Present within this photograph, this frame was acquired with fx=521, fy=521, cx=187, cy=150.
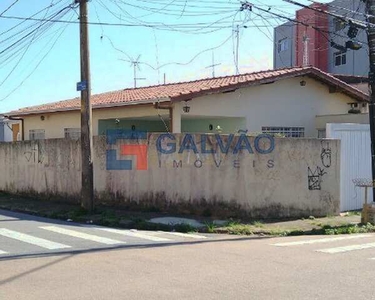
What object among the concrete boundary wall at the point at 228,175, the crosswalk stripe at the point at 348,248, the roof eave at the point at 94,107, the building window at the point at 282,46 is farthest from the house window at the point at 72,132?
the building window at the point at 282,46

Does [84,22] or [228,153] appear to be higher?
[84,22]

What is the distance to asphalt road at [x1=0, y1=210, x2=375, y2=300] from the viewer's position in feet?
20.4

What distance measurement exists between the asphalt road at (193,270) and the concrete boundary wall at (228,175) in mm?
3570

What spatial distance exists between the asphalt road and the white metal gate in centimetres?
504

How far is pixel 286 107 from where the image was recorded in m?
19.6

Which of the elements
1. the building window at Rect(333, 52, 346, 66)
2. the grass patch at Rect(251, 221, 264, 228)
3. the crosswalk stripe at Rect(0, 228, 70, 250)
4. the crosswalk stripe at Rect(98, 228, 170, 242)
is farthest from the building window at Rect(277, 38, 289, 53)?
the crosswalk stripe at Rect(0, 228, 70, 250)

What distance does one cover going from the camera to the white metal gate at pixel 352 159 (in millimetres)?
15320

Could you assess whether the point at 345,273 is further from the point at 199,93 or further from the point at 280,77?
the point at 280,77

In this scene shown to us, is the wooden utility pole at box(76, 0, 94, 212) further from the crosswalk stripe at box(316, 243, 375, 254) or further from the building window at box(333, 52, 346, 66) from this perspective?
the building window at box(333, 52, 346, 66)

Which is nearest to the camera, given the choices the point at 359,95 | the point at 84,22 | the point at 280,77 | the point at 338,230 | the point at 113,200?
the point at 338,230

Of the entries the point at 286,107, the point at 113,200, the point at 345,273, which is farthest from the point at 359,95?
the point at 345,273

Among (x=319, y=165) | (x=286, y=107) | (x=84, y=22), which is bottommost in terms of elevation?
(x=319, y=165)

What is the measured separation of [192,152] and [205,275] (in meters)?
7.38

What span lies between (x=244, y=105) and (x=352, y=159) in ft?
15.2
